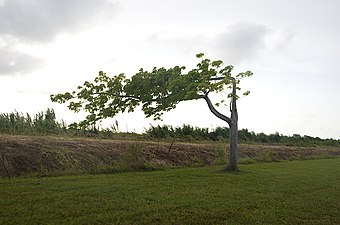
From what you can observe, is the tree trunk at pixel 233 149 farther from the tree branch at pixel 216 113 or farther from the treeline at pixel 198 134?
the treeline at pixel 198 134

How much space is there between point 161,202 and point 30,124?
1193cm

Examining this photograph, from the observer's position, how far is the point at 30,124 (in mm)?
16734

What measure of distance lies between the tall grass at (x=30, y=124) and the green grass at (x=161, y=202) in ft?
22.3

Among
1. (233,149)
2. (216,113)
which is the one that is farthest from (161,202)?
(216,113)

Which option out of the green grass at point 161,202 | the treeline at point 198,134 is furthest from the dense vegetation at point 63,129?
the green grass at point 161,202

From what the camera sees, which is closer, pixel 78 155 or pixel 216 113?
pixel 78 155

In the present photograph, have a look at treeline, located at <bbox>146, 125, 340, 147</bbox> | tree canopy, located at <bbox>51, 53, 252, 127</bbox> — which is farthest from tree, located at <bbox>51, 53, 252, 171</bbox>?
treeline, located at <bbox>146, 125, 340, 147</bbox>

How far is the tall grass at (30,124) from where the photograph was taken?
15606 millimetres

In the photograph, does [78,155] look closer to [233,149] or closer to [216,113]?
[216,113]

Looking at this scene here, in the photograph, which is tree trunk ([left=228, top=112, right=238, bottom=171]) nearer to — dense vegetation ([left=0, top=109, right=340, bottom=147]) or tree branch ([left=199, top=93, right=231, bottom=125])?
tree branch ([left=199, top=93, right=231, bottom=125])

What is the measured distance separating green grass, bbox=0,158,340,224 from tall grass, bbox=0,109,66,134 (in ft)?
22.3

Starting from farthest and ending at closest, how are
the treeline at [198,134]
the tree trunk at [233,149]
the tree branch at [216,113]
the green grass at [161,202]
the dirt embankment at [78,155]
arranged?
the treeline at [198,134] → the tree branch at [216,113] → the tree trunk at [233,149] → the dirt embankment at [78,155] → the green grass at [161,202]

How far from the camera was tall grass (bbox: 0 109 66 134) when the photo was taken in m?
15.6

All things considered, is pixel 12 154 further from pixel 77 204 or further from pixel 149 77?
pixel 149 77
